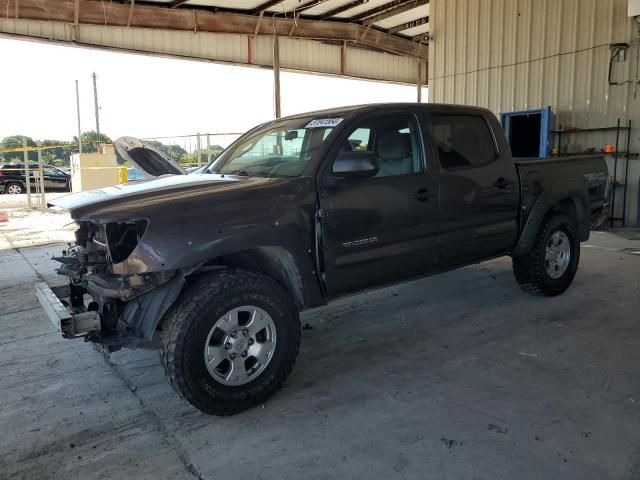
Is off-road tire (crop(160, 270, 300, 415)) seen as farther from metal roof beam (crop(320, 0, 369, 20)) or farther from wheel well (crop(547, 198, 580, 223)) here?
metal roof beam (crop(320, 0, 369, 20))

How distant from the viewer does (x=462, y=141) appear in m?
4.47

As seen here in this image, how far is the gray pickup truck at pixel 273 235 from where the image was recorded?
2.93 metres

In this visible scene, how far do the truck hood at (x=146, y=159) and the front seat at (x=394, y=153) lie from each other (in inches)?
110

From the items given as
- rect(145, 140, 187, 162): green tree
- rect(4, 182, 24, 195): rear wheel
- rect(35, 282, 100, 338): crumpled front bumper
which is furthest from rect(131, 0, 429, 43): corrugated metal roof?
rect(4, 182, 24, 195): rear wheel

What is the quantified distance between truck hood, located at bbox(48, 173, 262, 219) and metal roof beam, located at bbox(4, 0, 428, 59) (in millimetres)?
10382

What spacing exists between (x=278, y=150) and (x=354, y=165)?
864 mm

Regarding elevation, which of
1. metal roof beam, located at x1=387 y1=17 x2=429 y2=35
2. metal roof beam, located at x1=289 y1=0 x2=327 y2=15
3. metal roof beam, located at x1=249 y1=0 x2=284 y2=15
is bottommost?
metal roof beam, located at x1=249 y1=0 x2=284 y2=15

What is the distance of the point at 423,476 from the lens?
249 centimetres

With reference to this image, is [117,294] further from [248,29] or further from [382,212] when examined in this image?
[248,29]

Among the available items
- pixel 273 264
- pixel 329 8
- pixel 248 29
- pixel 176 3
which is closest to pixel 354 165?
pixel 273 264

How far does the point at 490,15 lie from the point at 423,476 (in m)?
11.8

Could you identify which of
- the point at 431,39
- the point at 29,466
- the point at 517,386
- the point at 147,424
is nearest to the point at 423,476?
the point at 517,386

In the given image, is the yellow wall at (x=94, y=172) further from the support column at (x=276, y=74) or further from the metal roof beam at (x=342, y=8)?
the metal roof beam at (x=342, y=8)

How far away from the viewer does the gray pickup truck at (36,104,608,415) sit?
9.62ft
